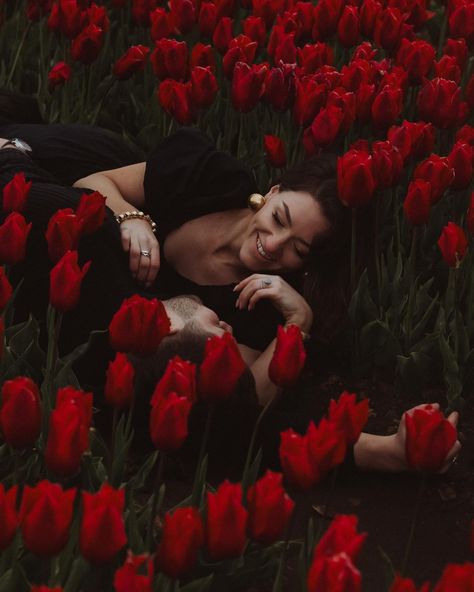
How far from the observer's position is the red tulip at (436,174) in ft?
9.67

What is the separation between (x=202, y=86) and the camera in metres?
3.46

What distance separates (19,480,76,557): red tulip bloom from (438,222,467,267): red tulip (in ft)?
4.96

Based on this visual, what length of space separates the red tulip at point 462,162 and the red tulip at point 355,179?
40 centimetres

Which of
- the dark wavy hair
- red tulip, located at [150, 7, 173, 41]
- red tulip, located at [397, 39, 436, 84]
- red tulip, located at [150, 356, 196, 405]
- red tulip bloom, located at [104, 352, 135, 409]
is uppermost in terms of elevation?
red tulip, located at [150, 356, 196, 405]

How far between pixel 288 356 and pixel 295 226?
1028mm

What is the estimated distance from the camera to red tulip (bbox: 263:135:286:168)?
342 cm

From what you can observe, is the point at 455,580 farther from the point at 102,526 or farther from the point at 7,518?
the point at 7,518

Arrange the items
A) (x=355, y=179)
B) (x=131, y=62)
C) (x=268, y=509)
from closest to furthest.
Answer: (x=268, y=509) → (x=355, y=179) → (x=131, y=62)

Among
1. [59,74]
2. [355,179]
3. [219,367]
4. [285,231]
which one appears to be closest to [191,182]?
[285,231]

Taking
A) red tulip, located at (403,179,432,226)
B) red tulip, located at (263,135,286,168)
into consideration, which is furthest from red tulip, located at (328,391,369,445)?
red tulip, located at (263,135,286,168)

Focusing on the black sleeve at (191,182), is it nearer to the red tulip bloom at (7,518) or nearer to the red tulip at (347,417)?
the red tulip at (347,417)

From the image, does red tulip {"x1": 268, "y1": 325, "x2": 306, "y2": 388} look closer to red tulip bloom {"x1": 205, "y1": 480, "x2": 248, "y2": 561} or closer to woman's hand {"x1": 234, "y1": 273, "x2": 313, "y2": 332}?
red tulip bloom {"x1": 205, "y1": 480, "x2": 248, "y2": 561}

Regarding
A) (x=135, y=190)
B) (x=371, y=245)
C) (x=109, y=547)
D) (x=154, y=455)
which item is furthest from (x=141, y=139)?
(x=109, y=547)

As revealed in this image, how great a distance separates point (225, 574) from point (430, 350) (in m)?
1.21
